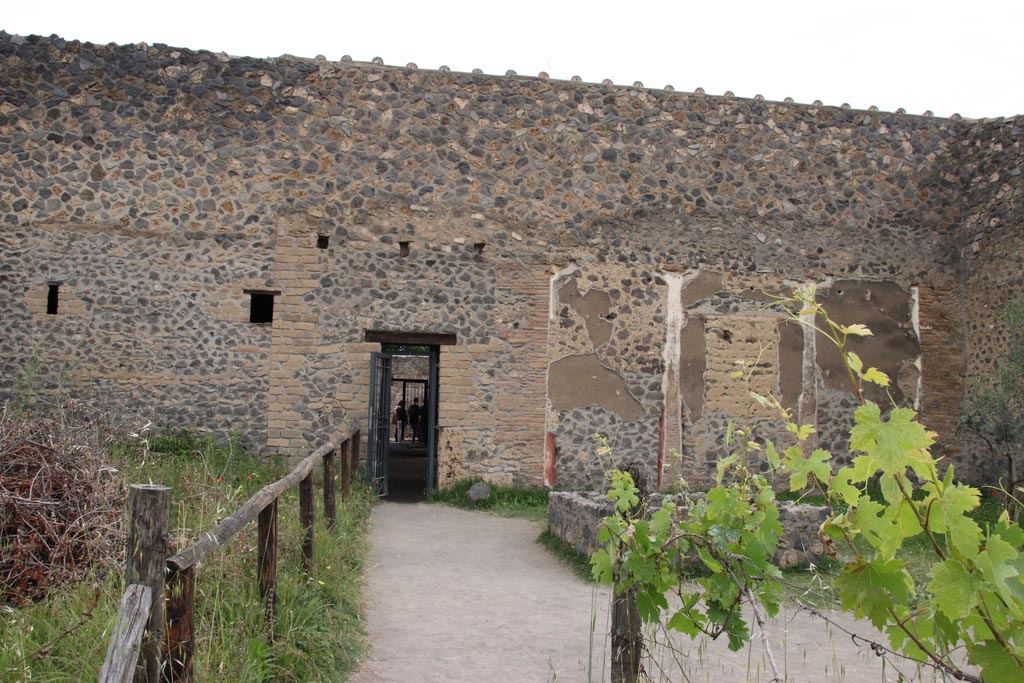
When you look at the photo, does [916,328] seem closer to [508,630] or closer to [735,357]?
[735,357]

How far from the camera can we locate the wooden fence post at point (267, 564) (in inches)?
172

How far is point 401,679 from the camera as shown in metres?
4.38

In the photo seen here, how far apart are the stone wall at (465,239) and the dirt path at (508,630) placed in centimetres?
314

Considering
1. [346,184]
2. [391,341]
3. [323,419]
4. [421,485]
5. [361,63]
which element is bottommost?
[421,485]

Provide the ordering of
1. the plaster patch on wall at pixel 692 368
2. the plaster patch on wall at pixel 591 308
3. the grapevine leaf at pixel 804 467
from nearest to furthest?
1. the grapevine leaf at pixel 804 467
2. the plaster patch on wall at pixel 591 308
3. the plaster patch on wall at pixel 692 368

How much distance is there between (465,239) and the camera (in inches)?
427

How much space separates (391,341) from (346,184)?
2057mm

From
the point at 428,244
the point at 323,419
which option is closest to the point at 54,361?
the point at 323,419

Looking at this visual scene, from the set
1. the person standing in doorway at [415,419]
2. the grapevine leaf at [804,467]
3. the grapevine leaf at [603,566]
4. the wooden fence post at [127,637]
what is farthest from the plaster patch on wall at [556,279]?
the person standing in doorway at [415,419]

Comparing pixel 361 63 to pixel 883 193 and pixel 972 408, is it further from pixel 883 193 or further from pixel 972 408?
pixel 972 408

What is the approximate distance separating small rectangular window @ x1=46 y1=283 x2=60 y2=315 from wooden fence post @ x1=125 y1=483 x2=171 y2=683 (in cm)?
856

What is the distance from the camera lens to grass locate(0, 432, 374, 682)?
3.38 metres

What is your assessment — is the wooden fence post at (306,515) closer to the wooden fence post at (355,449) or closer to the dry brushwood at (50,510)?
the dry brushwood at (50,510)

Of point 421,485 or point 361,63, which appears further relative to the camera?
point 421,485
